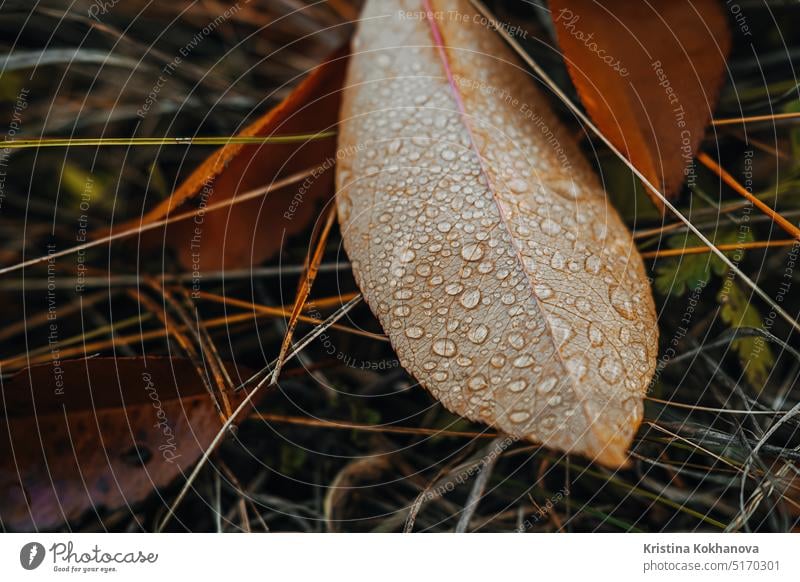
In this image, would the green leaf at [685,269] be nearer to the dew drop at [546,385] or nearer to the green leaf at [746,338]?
the green leaf at [746,338]

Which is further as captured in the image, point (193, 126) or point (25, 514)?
point (193, 126)

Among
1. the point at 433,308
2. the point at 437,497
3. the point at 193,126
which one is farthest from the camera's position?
the point at 193,126

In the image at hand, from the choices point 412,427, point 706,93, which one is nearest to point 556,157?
point 706,93

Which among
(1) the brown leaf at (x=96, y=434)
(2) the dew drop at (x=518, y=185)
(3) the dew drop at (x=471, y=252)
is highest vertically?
(2) the dew drop at (x=518, y=185)

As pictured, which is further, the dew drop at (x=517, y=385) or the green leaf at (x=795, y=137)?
the green leaf at (x=795, y=137)

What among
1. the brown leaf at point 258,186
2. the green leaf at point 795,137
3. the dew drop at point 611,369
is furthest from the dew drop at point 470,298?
the green leaf at point 795,137

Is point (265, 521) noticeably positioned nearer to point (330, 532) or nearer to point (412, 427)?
point (330, 532)
